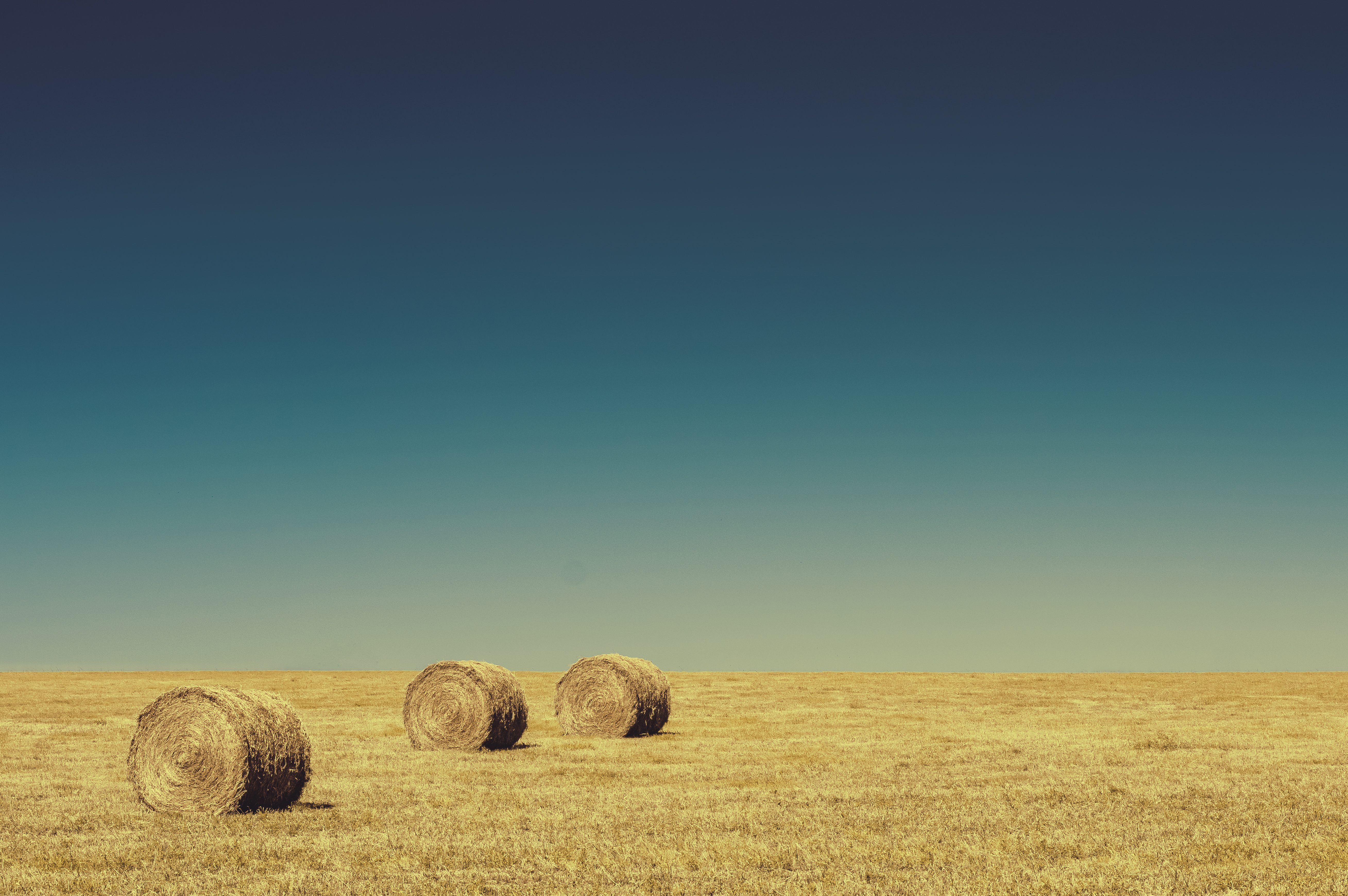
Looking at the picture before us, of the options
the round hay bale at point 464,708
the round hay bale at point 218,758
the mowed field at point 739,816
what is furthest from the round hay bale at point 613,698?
the round hay bale at point 218,758

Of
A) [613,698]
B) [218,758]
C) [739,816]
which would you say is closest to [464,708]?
[613,698]

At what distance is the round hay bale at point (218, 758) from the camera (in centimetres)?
1551

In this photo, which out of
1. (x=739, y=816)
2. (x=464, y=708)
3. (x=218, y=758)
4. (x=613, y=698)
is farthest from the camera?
(x=613, y=698)

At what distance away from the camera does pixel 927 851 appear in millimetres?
11969

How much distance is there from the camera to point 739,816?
1413 centimetres

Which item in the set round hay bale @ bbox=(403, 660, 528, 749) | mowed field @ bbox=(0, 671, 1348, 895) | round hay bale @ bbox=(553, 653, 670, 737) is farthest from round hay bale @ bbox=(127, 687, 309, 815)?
round hay bale @ bbox=(553, 653, 670, 737)

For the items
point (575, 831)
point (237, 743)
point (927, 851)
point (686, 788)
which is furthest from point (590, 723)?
point (927, 851)

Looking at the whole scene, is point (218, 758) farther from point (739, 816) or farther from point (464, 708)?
point (464, 708)

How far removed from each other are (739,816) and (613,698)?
42.6ft

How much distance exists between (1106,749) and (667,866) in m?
13.6

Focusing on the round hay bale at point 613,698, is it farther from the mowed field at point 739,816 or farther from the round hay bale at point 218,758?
the round hay bale at point 218,758

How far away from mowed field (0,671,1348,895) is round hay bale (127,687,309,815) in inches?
16.1

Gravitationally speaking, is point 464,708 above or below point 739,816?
above

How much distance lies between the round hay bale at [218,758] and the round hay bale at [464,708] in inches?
287
